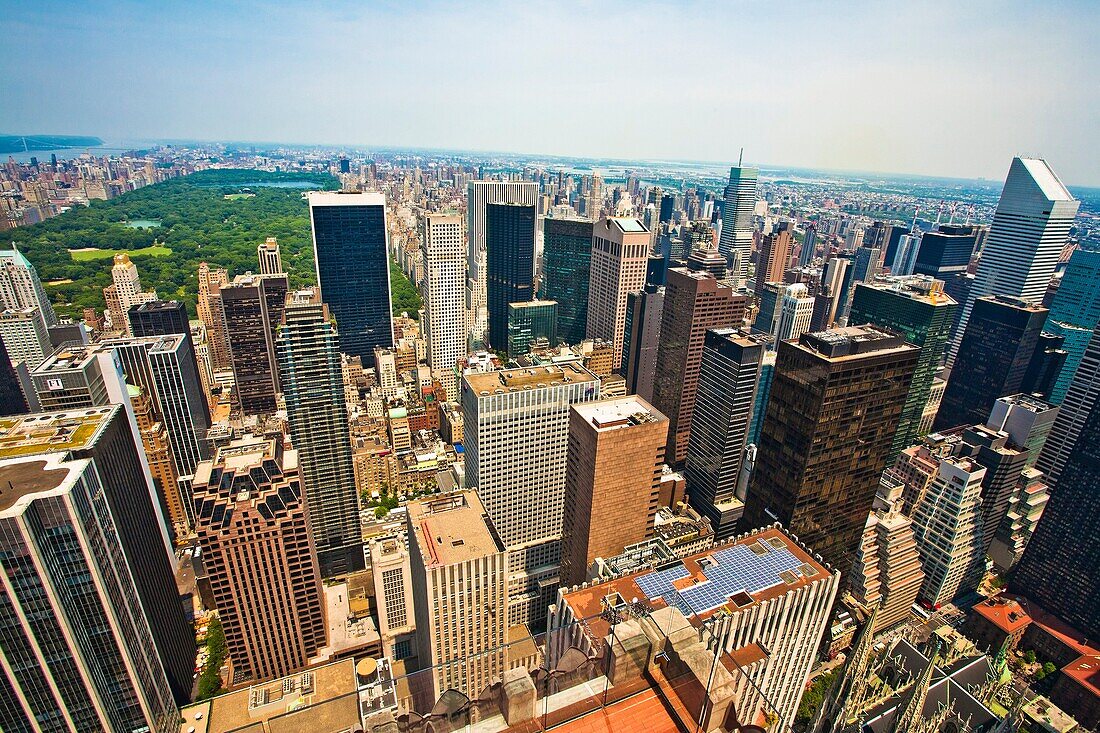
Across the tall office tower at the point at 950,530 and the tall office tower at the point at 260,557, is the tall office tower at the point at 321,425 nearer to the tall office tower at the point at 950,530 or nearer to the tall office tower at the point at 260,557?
the tall office tower at the point at 260,557

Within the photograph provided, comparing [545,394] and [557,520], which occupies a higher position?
[545,394]

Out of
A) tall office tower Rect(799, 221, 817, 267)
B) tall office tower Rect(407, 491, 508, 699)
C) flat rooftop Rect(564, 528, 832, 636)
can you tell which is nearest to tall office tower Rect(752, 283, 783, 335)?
flat rooftop Rect(564, 528, 832, 636)

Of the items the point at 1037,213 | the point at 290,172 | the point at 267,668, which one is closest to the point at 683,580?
the point at 267,668

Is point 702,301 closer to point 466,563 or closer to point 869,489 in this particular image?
Result: point 869,489

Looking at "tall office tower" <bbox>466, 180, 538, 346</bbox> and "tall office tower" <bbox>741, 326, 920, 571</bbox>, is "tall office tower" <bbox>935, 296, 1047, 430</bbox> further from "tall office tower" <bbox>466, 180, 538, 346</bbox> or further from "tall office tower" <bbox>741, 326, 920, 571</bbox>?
"tall office tower" <bbox>466, 180, 538, 346</bbox>

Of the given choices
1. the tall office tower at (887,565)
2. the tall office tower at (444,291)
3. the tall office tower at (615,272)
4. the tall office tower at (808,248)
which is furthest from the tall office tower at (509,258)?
the tall office tower at (808,248)

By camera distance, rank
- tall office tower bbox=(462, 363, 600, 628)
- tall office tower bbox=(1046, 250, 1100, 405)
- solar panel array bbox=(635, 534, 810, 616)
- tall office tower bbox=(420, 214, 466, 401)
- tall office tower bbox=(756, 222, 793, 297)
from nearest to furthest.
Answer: solar panel array bbox=(635, 534, 810, 616) < tall office tower bbox=(462, 363, 600, 628) < tall office tower bbox=(1046, 250, 1100, 405) < tall office tower bbox=(420, 214, 466, 401) < tall office tower bbox=(756, 222, 793, 297)

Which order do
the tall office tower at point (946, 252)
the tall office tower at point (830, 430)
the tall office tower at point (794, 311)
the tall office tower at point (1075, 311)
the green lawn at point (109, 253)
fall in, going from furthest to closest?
the tall office tower at point (946, 252)
the green lawn at point (109, 253)
the tall office tower at point (794, 311)
the tall office tower at point (1075, 311)
the tall office tower at point (830, 430)
